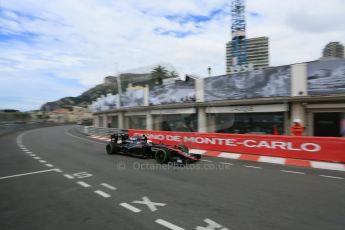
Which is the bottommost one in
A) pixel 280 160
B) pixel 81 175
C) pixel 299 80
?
pixel 81 175

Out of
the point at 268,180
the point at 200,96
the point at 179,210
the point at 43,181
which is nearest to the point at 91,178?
the point at 43,181

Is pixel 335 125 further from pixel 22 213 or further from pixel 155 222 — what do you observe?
pixel 22 213

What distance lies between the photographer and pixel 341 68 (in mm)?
13000

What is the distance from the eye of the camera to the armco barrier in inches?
389

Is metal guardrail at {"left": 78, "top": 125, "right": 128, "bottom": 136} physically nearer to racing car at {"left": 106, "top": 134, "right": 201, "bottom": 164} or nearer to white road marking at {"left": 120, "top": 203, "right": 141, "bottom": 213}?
racing car at {"left": 106, "top": 134, "right": 201, "bottom": 164}

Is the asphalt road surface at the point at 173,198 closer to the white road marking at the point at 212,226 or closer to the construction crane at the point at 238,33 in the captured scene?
the white road marking at the point at 212,226

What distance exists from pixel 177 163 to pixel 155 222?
5307mm

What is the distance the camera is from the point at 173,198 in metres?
5.89

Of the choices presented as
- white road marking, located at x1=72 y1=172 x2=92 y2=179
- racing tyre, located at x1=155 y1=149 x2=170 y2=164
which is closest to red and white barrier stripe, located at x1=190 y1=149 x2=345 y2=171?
racing tyre, located at x1=155 y1=149 x2=170 y2=164

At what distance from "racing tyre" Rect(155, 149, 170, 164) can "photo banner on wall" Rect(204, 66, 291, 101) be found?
27.6 ft

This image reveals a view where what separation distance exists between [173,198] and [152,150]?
17.7 feet

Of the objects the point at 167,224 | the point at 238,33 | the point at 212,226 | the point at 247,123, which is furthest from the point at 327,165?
the point at 238,33

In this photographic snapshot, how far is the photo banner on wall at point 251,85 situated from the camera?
590 inches

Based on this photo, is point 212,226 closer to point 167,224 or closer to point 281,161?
point 167,224
